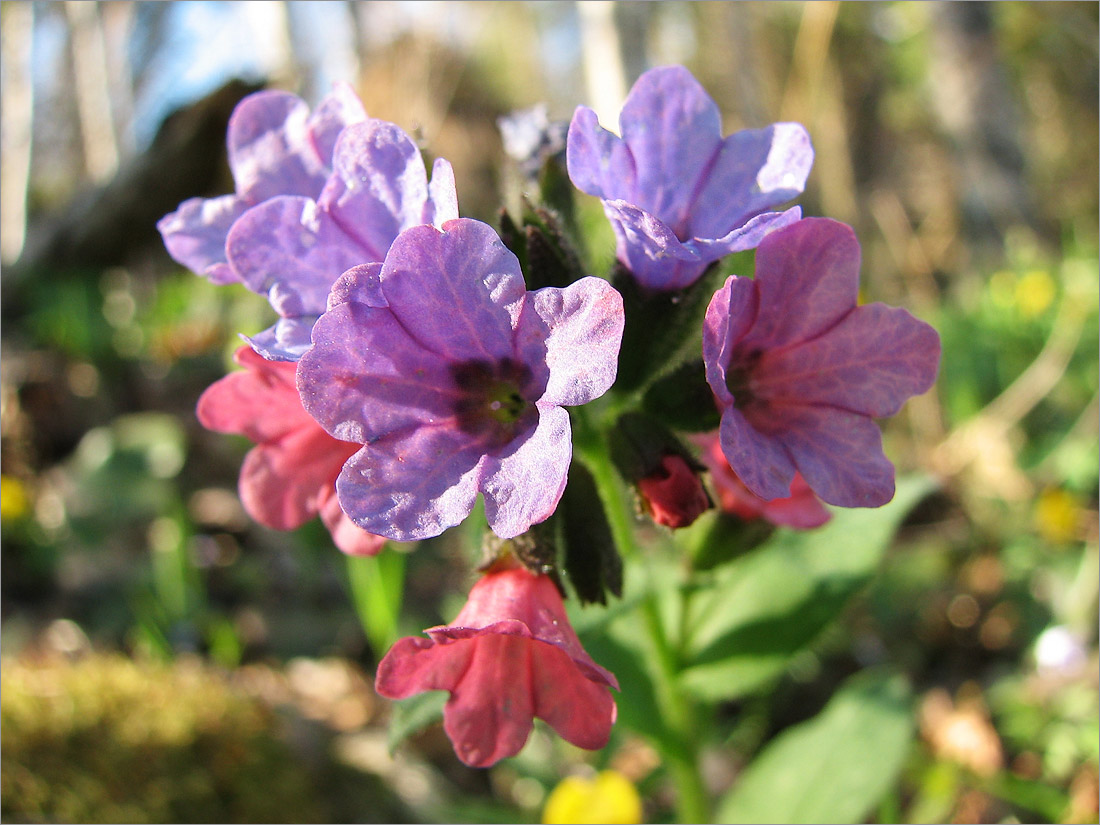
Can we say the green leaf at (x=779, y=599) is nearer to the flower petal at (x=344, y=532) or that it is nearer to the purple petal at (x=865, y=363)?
the purple petal at (x=865, y=363)

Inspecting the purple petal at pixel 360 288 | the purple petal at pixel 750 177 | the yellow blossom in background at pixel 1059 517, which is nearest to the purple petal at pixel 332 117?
the purple petal at pixel 360 288

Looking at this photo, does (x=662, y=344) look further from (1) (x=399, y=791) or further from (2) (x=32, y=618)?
(2) (x=32, y=618)

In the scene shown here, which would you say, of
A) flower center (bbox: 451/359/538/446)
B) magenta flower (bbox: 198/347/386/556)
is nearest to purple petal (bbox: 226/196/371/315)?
magenta flower (bbox: 198/347/386/556)

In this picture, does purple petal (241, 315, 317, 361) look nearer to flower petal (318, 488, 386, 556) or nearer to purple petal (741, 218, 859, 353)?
flower petal (318, 488, 386, 556)

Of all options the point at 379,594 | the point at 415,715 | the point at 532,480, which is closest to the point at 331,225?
the point at 532,480

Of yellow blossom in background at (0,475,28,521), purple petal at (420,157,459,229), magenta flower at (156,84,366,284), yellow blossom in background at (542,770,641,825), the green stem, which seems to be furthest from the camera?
yellow blossom in background at (0,475,28,521)

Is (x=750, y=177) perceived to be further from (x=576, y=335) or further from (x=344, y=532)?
(x=344, y=532)

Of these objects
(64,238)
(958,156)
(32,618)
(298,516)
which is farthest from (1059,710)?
(64,238)
